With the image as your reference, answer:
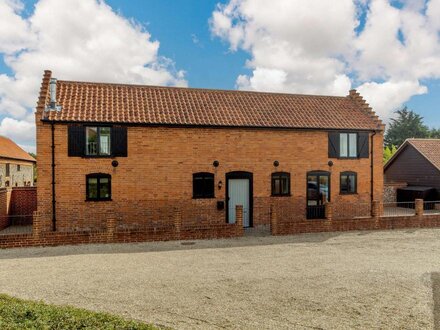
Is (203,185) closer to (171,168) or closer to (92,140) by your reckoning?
(171,168)

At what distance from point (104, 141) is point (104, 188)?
2.27m

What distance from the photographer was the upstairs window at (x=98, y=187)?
14288 mm

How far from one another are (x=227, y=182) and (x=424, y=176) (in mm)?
17249

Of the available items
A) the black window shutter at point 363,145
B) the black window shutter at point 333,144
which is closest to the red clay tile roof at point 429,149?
the black window shutter at point 363,145

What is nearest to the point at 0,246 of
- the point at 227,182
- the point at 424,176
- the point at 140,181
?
the point at 140,181

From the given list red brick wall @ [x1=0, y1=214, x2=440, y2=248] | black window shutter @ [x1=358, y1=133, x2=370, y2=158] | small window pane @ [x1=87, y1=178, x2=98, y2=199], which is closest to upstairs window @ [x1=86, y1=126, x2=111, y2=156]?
small window pane @ [x1=87, y1=178, x2=98, y2=199]

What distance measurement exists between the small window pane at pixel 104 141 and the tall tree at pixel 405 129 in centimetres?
5340

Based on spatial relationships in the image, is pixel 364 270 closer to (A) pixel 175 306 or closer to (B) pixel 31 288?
(A) pixel 175 306

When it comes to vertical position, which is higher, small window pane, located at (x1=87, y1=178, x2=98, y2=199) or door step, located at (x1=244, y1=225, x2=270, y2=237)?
small window pane, located at (x1=87, y1=178, x2=98, y2=199)

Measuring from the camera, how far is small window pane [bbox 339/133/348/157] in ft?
56.7

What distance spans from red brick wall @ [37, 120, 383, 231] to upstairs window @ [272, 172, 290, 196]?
28 cm

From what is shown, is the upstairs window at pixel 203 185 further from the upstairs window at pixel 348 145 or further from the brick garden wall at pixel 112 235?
the upstairs window at pixel 348 145

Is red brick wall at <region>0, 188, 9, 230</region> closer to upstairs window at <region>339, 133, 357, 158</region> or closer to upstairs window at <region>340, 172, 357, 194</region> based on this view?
upstairs window at <region>340, 172, 357, 194</region>

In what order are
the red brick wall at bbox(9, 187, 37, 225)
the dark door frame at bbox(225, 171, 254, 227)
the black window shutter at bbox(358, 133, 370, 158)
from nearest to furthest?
the dark door frame at bbox(225, 171, 254, 227), the red brick wall at bbox(9, 187, 37, 225), the black window shutter at bbox(358, 133, 370, 158)
